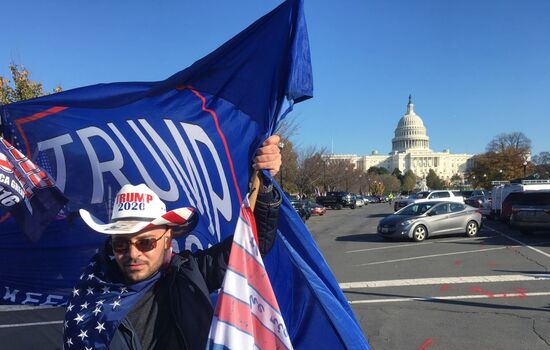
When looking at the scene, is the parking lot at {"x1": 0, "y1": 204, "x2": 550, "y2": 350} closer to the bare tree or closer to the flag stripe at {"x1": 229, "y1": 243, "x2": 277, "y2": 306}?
the flag stripe at {"x1": 229, "y1": 243, "x2": 277, "y2": 306}

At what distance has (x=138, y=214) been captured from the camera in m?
2.23

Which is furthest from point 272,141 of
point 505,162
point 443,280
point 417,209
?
point 505,162

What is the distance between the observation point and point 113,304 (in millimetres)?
2041

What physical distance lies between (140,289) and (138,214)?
36 cm

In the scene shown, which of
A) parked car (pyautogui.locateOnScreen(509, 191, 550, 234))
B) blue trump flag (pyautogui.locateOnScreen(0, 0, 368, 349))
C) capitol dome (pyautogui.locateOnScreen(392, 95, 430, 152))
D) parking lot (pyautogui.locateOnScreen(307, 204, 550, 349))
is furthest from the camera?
capitol dome (pyautogui.locateOnScreen(392, 95, 430, 152))

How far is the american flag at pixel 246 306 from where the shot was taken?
6.90 feet

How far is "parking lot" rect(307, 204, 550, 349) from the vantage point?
5461 millimetres

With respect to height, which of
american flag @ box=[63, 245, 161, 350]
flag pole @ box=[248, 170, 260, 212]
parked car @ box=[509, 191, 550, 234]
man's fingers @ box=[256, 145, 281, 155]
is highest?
man's fingers @ box=[256, 145, 281, 155]

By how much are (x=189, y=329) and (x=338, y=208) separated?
145ft

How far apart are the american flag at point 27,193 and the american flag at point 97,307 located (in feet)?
4.62

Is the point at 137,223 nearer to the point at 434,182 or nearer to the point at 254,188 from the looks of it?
the point at 254,188

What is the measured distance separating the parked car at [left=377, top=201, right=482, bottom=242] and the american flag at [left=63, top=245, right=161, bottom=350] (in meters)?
14.4

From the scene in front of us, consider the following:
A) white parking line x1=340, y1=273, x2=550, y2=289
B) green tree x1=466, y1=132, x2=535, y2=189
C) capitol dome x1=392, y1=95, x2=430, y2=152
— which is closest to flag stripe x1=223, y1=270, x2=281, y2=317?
white parking line x1=340, y1=273, x2=550, y2=289

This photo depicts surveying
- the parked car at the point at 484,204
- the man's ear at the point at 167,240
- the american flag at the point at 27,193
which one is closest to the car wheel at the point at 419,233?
the parked car at the point at 484,204
